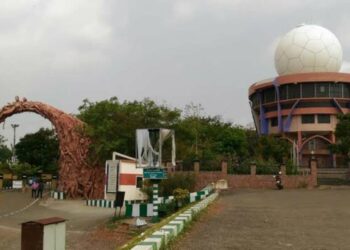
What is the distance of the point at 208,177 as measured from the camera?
3344 centimetres

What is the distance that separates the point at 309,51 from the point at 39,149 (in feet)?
103

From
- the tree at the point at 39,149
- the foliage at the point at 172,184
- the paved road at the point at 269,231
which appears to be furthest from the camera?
the tree at the point at 39,149

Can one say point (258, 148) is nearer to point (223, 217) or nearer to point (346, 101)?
point (346, 101)

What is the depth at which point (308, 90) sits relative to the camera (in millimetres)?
57344

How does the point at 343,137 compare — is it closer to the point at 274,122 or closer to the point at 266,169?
the point at 266,169

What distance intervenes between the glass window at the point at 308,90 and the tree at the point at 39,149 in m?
28.3

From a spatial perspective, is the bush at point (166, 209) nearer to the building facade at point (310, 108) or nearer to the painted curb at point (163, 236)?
the painted curb at point (163, 236)

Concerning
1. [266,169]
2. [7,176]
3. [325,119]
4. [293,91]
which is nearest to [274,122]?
[293,91]

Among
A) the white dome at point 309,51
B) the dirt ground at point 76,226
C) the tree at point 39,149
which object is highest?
the white dome at point 309,51

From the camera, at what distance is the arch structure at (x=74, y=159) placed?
2856 centimetres

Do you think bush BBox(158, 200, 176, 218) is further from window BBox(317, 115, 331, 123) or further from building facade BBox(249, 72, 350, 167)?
window BBox(317, 115, 331, 123)

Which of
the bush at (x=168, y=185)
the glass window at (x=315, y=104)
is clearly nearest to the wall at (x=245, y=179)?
the bush at (x=168, y=185)

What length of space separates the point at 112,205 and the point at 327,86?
132 ft

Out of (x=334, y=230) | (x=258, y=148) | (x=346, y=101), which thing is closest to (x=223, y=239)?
(x=334, y=230)
